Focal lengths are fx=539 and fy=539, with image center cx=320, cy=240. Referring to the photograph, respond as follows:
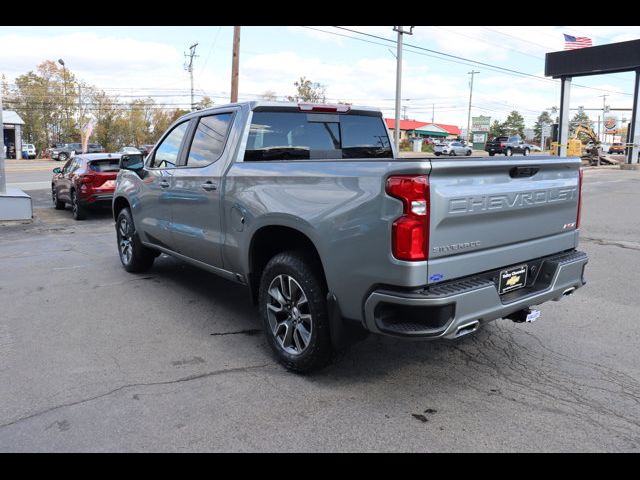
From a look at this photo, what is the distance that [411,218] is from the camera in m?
2.99

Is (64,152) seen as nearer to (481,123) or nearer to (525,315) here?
(525,315)

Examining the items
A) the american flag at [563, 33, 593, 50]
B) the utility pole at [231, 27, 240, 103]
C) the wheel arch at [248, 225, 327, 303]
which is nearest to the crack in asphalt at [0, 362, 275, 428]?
the wheel arch at [248, 225, 327, 303]

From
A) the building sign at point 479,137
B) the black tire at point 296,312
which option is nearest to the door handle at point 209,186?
the black tire at point 296,312

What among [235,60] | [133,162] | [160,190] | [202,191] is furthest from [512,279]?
[235,60]

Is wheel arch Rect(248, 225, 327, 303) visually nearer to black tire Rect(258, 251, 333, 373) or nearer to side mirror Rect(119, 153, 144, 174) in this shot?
black tire Rect(258, 251, 333, 373)

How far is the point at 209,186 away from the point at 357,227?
1980 millimetres

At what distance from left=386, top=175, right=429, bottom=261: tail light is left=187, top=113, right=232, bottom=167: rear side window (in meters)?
2.23

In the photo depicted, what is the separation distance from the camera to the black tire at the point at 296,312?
3.61 m

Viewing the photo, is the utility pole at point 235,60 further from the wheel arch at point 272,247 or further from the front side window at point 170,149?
the wheel arch at point 272,247

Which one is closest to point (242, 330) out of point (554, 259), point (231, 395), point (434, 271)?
point (231, 395)

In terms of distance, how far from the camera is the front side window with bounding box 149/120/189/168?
558cm

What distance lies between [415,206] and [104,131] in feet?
230

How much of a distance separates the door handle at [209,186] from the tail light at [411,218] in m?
2.11
